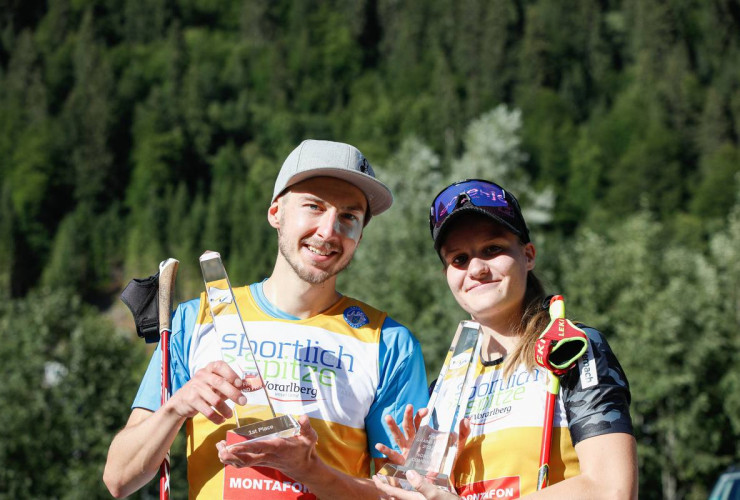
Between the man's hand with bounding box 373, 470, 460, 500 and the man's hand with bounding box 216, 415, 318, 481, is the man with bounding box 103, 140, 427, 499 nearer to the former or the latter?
the man's hand with bounding box 216, 415, 318, 481

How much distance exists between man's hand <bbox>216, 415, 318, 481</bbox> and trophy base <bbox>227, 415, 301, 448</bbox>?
2 centimetres

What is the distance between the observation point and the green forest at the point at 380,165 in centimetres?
3938

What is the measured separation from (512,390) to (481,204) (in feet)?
2.79

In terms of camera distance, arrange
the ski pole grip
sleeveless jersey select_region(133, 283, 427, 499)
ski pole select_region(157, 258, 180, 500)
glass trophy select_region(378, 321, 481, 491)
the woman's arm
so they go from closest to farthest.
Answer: the woman's arm < glass trophy select_region(378, 321, 481, 491) < sleeveless jersey select_region(133, 283, 427, 499) < ski pole select_region(157, 258, 180, 500) < the ski pole grip

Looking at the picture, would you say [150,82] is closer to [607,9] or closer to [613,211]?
[607,9]

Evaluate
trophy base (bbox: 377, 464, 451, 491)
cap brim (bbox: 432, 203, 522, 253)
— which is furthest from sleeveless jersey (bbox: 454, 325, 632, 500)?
cap brim (bbox: 432, 203, 522, 253)

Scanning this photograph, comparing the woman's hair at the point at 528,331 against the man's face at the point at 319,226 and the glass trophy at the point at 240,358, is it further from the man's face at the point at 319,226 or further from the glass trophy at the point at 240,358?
the glass trophy at the point at 240,358

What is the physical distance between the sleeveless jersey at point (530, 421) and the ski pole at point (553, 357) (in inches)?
2.0

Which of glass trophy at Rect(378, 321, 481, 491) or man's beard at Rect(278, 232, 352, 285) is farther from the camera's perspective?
man's beard at Rect(278, 232, 352, 285)

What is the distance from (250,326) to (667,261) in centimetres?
4296

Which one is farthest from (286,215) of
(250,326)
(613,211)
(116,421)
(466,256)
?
(613,211)

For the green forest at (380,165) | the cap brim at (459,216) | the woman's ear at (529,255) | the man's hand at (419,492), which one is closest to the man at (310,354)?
the man's hand at (419,492)

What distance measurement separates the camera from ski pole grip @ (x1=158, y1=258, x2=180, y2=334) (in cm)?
482

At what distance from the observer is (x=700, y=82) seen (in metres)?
116
